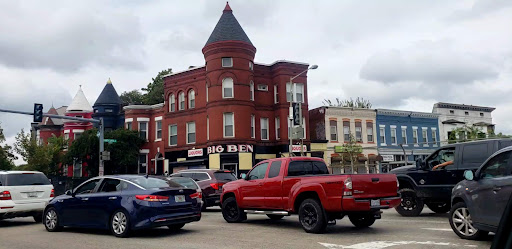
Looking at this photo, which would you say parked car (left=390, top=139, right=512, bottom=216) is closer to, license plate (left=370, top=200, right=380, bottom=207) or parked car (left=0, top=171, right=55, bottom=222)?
license plate (left=370, top=200, right=380, bottom=207)

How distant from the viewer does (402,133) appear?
46594mm

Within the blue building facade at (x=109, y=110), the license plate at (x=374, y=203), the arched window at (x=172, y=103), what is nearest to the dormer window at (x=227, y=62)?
the arched window at (x=172, y=103)

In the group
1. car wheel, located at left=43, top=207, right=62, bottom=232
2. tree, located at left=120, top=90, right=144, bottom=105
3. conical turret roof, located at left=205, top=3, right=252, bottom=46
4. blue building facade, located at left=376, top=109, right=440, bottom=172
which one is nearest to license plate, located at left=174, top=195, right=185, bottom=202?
car wheel, located at left=43, top=207, right=62, bottom=232

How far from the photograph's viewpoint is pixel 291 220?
1330cm

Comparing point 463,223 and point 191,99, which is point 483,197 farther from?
point 191,99

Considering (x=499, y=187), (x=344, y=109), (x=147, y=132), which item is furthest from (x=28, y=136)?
(x=499, y=187)

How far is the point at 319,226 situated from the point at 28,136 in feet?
147

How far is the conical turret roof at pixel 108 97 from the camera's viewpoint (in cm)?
4643

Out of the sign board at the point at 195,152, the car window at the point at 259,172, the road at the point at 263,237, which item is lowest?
the road at the point at 263,237

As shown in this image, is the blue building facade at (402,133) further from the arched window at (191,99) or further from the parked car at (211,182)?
the parked car at (211,182)

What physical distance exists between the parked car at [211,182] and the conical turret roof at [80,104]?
119 ft

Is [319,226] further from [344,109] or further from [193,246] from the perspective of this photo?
[344,109]

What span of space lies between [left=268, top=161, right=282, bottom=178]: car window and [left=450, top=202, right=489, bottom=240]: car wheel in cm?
429

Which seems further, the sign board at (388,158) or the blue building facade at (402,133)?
the blue building facade at (402,133)
